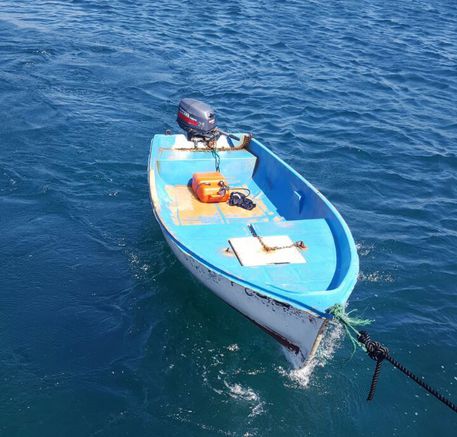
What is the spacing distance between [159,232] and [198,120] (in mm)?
3831

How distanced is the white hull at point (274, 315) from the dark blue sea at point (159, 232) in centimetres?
85

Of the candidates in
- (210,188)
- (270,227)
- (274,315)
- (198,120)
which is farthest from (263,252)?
(198,120)

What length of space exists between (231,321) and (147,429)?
3.28 metres

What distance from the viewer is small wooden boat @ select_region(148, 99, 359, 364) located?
1011cm

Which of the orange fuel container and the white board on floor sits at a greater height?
the white board on floor

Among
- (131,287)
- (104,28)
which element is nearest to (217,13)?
(104,28)

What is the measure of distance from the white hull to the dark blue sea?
854 mm

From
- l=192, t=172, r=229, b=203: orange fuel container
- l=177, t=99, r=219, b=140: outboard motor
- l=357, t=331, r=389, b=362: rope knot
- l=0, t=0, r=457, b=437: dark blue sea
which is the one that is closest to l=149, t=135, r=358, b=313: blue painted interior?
l=192, t=172, r=229, b=203: orange fuel container

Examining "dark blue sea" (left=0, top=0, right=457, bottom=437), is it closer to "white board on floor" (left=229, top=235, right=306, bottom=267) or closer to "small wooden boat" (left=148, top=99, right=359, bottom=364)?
"small wooden boat" (left=148, top=99, right=359, bottom=364)

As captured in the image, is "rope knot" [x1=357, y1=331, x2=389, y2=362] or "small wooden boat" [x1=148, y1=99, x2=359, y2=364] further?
"small wooden boat" [x1=148, y1=99, x2=359, y2=364]

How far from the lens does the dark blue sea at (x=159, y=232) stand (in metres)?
10.3

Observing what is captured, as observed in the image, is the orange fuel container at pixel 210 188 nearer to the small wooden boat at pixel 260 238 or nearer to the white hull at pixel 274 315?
the small wooden boat at pixel 260 238

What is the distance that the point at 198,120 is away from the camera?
16.0 metres

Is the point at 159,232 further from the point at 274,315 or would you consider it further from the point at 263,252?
the point at 274,315
